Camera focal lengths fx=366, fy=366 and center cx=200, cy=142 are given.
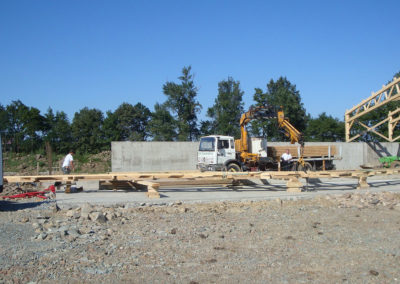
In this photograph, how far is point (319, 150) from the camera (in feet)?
82.3

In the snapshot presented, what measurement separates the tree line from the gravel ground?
27.8 meters

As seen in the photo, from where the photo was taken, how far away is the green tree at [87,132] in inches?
1764

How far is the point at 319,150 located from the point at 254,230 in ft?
60.7

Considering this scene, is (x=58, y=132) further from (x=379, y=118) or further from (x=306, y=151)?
(x=379, y=118)

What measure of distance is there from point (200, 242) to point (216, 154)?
1136 cm

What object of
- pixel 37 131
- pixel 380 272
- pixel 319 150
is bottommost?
pixel 380 272

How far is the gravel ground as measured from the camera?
5.23 metres

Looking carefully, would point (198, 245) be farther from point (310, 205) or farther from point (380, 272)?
point (310, 205)

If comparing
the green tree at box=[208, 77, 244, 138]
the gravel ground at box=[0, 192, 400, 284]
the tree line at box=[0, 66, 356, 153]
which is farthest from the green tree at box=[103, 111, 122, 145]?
the gravel ground at box=[0, 192, 400, 284]

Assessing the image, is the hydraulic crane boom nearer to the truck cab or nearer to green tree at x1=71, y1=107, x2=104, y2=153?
the truck cab

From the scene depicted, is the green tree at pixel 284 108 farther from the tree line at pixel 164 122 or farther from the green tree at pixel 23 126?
the green tree at pixel 23 126

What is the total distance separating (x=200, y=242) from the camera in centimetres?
703

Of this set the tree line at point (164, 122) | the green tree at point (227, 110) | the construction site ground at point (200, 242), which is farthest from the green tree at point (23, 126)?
the construction site ground at point (200, 242)

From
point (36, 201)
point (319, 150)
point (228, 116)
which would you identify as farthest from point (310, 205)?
point (228, 116)
